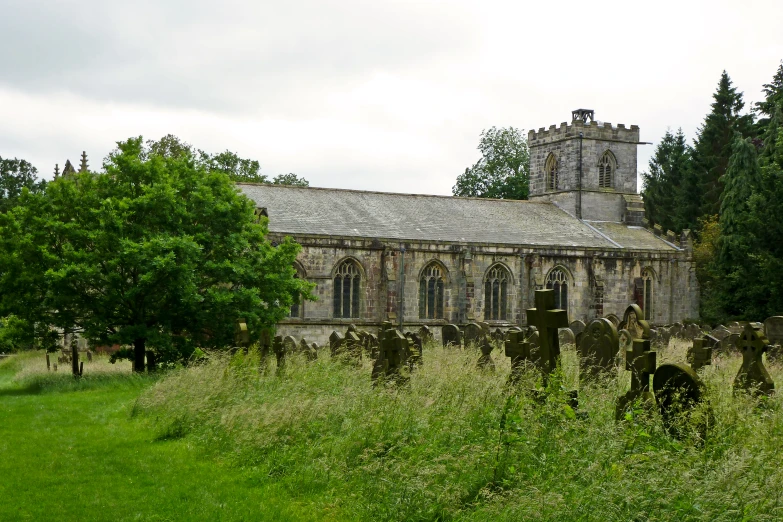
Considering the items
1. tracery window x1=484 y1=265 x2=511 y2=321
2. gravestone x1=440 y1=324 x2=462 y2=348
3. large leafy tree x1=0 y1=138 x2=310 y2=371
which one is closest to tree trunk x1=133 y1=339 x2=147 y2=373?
large leafy tree x1=0 y1=138 x2=310 y2=371

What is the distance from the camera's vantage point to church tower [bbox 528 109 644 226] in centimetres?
4791

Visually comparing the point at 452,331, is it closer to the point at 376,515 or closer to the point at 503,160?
the point at 376,515

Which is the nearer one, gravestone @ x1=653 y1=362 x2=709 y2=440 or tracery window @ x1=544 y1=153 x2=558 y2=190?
gravestone @ x1=653 y1=362 x2=709 y2=440

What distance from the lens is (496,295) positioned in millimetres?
40625

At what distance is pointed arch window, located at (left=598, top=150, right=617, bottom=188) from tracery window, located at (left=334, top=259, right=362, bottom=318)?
1620cm

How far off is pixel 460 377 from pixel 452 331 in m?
10.3

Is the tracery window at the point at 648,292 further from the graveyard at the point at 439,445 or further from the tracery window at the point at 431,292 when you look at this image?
the graveyard at the point at 439,445

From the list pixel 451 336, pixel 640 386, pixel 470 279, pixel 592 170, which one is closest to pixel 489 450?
pixel 640 386

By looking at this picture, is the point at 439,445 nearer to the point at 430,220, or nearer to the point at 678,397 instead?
the point at 678,397

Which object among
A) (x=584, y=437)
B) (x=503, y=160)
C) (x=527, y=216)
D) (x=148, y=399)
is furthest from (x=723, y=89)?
(x=584, y=437)

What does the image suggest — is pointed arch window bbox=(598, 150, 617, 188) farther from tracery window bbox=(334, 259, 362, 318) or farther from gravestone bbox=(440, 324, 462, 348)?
gravestone bbox=(440, 324, 462, 348)

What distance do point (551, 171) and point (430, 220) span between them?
1091 cm

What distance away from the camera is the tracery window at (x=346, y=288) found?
37.8m

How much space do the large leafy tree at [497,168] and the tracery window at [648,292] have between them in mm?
24318
